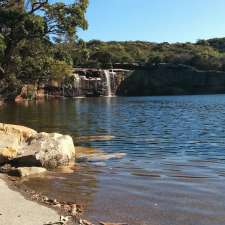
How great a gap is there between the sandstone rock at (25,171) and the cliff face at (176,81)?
466ft

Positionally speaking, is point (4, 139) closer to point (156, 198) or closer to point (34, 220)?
point (156, 198)

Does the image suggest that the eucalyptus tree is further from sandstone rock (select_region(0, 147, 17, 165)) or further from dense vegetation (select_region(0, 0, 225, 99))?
sandstone rock (select_region(0, 147, 17, 165))

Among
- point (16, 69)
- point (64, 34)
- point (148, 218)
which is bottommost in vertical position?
point (148, 218)

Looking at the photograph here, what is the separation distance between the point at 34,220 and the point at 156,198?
493 cm

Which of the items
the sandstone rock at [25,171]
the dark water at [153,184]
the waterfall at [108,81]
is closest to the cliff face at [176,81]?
the waterfall at [108,81]

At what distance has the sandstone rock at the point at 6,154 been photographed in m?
21.0

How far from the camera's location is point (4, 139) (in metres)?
22.1

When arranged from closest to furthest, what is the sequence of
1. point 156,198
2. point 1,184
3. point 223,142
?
1. point 156,198
2. point 1,184
3. point 223,142

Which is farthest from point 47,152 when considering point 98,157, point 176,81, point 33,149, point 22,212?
point 176,81

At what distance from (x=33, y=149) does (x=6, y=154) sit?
1.36 metres

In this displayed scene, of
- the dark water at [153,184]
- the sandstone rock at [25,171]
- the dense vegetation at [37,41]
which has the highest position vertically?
the dense vegetation at [37,41]

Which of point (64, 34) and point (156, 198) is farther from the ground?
point (64, 34)

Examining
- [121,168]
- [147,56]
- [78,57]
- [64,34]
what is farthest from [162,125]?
[147,56]

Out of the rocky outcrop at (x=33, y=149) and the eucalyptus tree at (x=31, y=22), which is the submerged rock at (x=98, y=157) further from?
the eucalyptus tree at (x=31, y=22)
